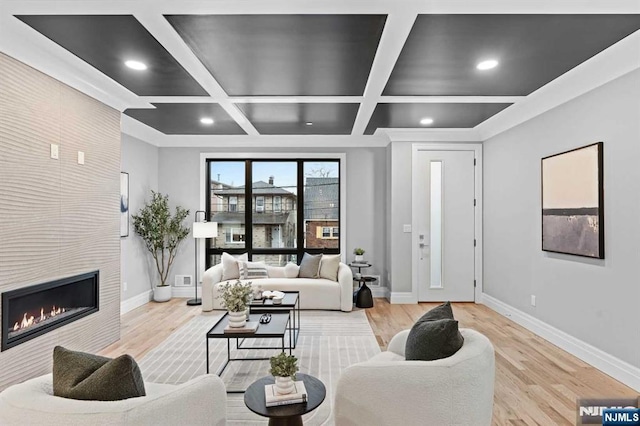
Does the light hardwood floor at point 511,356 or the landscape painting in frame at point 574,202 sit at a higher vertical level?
the landscape painting in frame at point 574,202

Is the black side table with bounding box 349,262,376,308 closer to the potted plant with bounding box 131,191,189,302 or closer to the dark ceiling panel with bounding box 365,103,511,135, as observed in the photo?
the dark ceiling panel with bounding box 365,103,511,135

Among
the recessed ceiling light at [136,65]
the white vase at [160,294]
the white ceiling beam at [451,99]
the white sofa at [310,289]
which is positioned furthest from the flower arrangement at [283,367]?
the white vase at [160,294]

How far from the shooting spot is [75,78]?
3402 millimetres

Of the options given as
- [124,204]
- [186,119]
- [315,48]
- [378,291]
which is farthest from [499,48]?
[124,204]

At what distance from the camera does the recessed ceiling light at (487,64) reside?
314 cm

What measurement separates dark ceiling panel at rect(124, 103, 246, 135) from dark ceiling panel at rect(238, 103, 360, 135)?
344 mm

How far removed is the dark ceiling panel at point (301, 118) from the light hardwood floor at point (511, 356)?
2.63 meters

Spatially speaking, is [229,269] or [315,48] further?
[229,269]

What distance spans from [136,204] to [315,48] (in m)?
4.10

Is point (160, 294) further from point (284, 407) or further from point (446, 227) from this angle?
point (284, 407)

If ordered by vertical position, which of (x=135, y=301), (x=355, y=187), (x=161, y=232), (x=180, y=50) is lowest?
(x=135, y=301)

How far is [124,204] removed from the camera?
17.7 ft

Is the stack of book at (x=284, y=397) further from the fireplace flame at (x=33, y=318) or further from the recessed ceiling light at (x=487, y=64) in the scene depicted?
the recessed ceiling light at (x=487, y=64)

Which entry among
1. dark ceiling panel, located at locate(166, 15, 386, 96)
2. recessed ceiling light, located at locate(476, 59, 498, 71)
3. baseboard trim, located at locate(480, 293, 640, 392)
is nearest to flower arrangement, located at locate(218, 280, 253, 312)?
dark ceiling panel, located at locate(166, 15, 386, 96)
